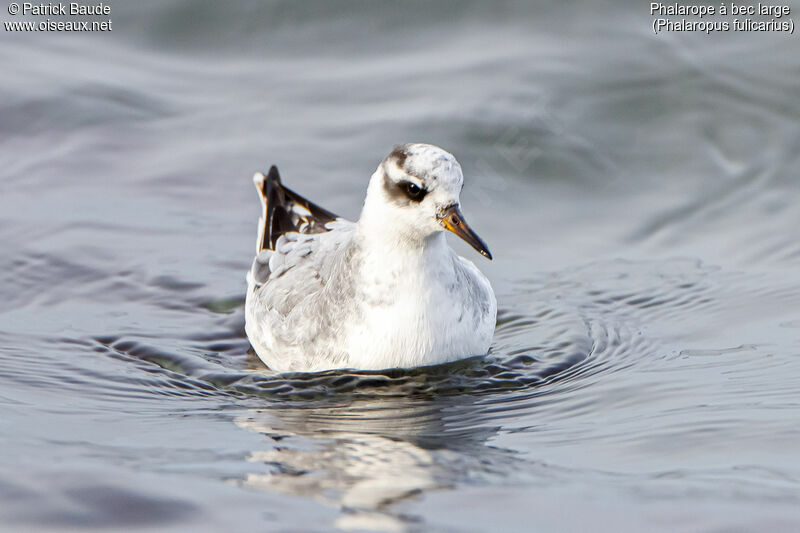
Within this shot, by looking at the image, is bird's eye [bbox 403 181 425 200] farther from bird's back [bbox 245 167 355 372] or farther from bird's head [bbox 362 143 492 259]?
bird's back [bbox 245 167 355 372]

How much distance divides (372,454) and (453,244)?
13.7 feet

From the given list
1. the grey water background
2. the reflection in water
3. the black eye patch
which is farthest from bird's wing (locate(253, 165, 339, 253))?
the reflection in water

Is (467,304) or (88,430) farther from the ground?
(467,304)

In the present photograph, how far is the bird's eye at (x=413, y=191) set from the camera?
19.9ft

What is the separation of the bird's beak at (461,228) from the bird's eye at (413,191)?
0.54 ft

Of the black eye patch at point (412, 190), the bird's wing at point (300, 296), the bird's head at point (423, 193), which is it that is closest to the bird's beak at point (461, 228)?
the bird's head at point (423, 193)

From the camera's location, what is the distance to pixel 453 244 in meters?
9.27

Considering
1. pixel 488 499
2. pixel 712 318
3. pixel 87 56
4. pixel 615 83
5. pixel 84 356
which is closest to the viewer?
pixel 488 499

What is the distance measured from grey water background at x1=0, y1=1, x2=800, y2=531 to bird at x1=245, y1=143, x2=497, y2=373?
15 cm

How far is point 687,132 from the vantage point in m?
10.7

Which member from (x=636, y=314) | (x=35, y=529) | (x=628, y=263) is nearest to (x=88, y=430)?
(x=35, y=529)

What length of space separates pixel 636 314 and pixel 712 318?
50 centimetres

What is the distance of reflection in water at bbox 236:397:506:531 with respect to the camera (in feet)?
15.4

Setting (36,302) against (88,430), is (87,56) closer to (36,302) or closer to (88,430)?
(36,302)
